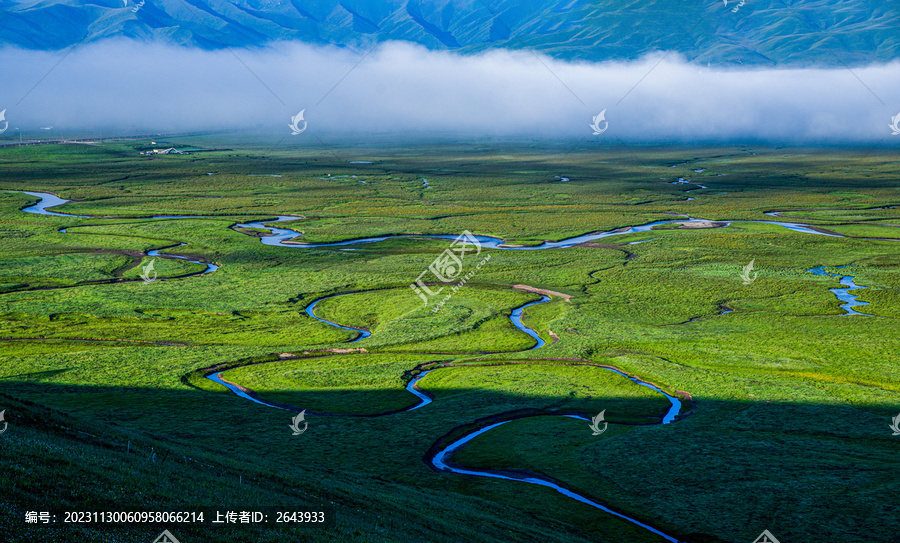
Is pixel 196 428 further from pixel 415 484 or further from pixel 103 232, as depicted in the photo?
pixel 103 232

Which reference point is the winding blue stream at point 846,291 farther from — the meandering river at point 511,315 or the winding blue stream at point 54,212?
the winding blue stream at point 54,212

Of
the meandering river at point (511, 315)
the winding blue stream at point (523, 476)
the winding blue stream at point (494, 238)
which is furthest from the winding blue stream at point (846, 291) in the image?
the winding blue stream at point (523, 476)

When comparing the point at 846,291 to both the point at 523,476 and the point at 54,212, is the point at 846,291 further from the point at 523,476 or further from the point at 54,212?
the point at 54,212

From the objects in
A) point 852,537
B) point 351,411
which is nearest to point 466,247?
point 351,411

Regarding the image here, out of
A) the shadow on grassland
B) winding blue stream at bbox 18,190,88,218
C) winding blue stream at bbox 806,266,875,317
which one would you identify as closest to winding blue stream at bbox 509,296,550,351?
the shadow on grassland

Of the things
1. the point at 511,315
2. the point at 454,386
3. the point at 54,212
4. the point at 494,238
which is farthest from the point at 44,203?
the point at 454,386

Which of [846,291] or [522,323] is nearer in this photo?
[522,323]

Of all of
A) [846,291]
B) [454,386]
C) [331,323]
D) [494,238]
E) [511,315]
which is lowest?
[454,386]

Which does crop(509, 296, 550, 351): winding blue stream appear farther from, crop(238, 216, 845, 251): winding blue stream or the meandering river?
crop(238, 216, 845, 251): winding blue stream
